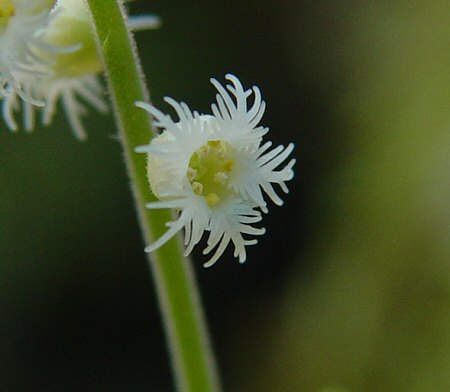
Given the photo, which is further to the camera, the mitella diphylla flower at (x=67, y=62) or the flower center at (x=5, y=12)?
the mitella diphylla flower at (x=67, y=62)

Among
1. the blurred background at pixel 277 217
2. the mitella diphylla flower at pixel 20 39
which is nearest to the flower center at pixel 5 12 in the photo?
the mitella diphylla flower at pixel 20 39

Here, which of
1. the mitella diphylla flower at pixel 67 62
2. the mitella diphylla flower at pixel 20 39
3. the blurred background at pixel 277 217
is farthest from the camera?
the blurred background at pixel 277 217

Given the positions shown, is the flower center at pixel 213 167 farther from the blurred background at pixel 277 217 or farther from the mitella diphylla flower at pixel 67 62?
the blurred background at pixel 277 217

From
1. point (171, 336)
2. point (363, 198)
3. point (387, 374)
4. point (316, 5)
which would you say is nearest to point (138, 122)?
point (171, 336)

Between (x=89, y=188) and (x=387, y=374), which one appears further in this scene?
(x=89, y=188)

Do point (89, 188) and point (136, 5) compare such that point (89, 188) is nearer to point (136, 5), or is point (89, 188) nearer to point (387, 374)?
point (136, 5)

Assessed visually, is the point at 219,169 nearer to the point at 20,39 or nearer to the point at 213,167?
the point at 213,167

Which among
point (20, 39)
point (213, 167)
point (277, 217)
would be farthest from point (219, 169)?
point (277, 217)
